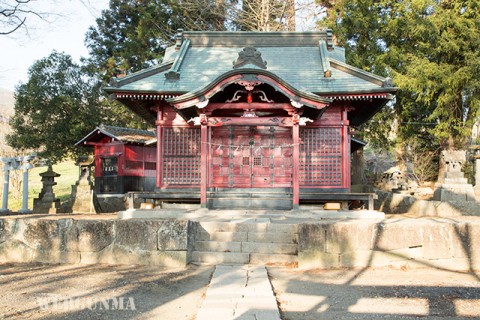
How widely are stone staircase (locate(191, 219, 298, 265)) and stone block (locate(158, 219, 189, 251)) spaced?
686mm

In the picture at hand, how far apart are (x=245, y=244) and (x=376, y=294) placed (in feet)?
10.6

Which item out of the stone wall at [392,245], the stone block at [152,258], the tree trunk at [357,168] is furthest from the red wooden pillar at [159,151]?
the tree trunk at [357,168]

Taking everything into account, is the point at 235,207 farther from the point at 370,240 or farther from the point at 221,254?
the point at 370,240

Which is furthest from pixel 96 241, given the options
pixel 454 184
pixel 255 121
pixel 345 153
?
pixel 454 184

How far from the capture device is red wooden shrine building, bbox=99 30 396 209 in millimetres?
11391

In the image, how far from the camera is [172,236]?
687 cm

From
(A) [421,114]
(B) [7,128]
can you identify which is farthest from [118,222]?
(B) [7,128]

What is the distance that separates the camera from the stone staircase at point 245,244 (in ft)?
24.5

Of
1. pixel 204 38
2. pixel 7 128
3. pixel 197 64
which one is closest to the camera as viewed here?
pixel 197 64

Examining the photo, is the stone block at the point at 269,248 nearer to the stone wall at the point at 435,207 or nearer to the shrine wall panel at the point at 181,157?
the shrine wall panel at the point at 181,157

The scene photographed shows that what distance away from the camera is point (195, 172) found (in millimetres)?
12609

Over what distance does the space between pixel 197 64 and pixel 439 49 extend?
13.8 m

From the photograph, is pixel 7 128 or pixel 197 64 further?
pixel 7 128

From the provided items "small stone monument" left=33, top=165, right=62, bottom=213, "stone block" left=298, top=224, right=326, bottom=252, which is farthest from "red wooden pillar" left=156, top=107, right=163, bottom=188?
"small stone monument" left=33, top=165, right=62, bottom=213
